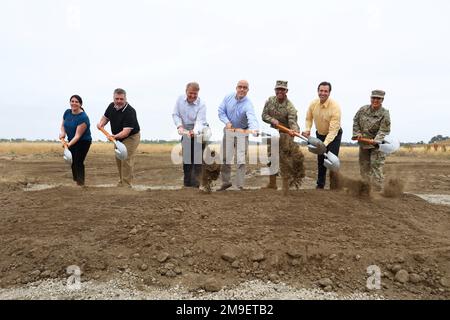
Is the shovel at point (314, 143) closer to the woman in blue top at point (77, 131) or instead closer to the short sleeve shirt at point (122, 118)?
the short sleeve shirt at point (122, 118)

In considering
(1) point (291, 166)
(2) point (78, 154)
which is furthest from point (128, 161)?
(1) point (291, 166)

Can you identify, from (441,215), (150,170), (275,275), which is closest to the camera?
(275,275)

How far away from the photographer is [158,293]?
10.5ft

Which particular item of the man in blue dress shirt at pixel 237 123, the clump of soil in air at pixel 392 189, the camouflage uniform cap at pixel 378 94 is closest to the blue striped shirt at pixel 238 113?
the man in blue dress shirt at pixel 237 123

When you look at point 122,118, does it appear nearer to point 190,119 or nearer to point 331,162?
point 190,119

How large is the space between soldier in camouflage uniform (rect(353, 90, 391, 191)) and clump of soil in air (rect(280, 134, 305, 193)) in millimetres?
1264

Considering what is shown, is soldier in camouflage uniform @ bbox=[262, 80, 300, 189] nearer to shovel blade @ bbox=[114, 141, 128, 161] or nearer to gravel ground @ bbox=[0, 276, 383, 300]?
shovel blade @ bbox=[114, 141, 128, 161]

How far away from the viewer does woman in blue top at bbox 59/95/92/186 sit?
6320 mm

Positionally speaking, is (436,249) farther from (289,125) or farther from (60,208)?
(60,208)

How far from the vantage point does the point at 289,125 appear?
6.01 m

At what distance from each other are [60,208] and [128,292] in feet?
6.71

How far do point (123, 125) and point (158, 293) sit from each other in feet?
11.6

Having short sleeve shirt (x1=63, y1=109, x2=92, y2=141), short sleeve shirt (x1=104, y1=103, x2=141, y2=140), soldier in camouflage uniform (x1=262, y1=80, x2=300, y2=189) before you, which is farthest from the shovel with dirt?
short sleeve shirt (x1=63, y1=109, x2=92, y2=141)
